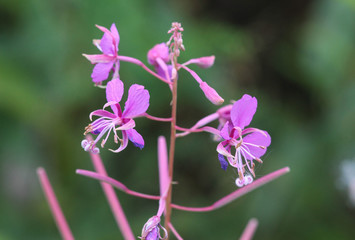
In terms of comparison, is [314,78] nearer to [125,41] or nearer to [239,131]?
[125,41]

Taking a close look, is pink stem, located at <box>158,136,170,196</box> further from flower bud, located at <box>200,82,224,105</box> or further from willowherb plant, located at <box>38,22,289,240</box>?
flower bud, located at <box>200,82,224,105</box>

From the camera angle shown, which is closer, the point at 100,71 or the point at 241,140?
the point at 241,140

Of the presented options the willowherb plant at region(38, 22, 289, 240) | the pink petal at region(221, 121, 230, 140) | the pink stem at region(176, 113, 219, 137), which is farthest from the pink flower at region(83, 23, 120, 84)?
the pink petal at region(221, 121, 230, 140)

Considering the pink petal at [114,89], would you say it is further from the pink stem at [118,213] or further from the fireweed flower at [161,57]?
the pink stem at [118,213]

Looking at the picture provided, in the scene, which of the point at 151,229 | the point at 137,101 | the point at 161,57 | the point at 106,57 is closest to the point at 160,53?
the point at 161,57

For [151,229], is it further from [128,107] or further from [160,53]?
[160,53]

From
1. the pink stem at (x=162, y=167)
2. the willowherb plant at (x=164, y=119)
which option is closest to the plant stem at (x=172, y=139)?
the willowherb plant at (x=164, y=119)
